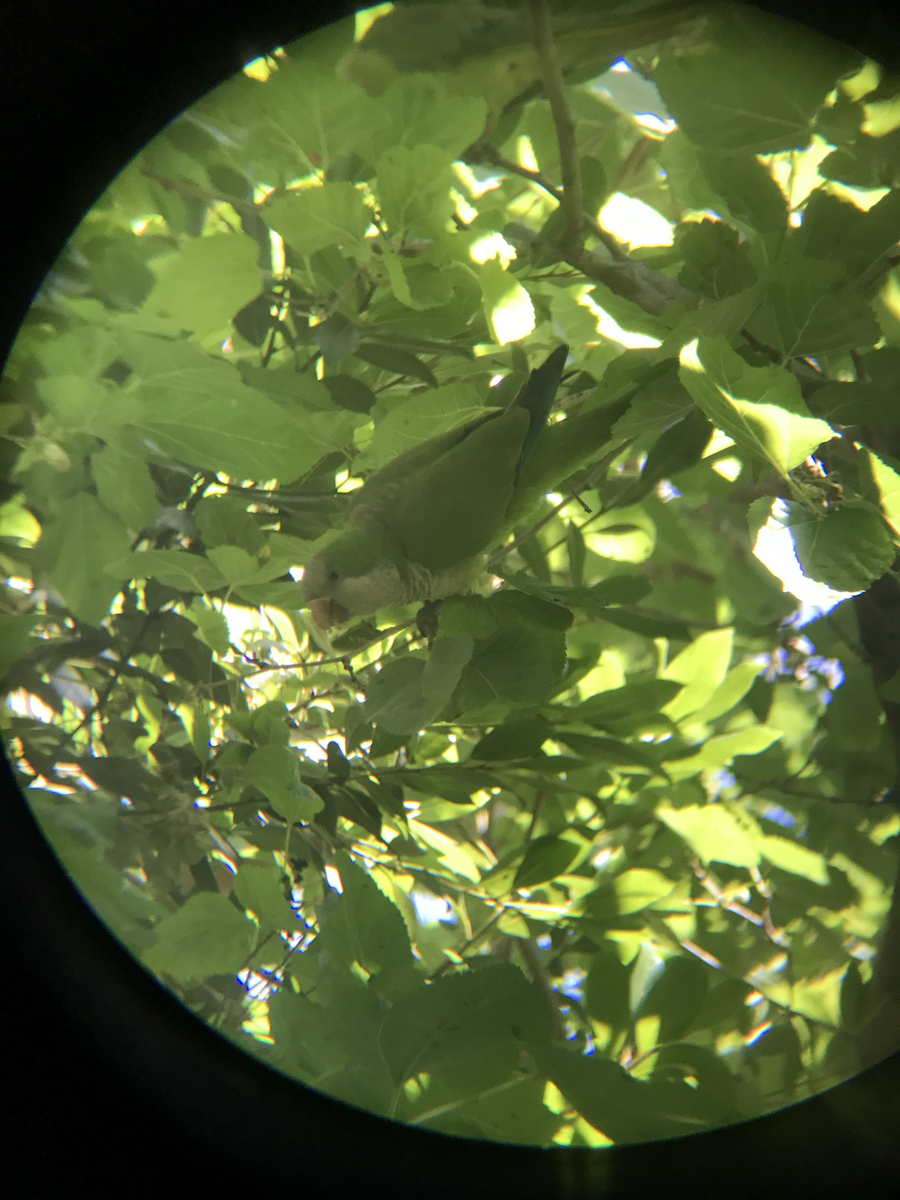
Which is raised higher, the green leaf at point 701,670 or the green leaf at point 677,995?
the green leaf at point 701,670

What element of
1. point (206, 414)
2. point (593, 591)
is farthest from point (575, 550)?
point (206, 414)

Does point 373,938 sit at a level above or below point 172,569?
below

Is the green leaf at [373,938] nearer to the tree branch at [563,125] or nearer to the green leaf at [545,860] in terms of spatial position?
the green leaf at [545,860]

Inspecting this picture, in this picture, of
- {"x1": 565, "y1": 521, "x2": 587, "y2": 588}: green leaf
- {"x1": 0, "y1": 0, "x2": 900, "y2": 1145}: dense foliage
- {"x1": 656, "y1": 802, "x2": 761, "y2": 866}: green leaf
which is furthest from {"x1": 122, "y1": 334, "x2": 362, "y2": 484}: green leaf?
{"x1": 656, "y1": 802, "x2": 761, "y2": 866}: green leaf

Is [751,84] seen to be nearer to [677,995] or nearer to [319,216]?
[319,216]

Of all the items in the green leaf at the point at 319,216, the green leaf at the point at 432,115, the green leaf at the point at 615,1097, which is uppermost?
the green leaf at the point at 432,115

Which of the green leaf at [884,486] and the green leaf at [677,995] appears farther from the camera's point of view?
the green leaf at [677,995]

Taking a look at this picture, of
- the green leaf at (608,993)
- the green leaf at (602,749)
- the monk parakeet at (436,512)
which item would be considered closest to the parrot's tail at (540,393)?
the monk parakeet at (436,512)
